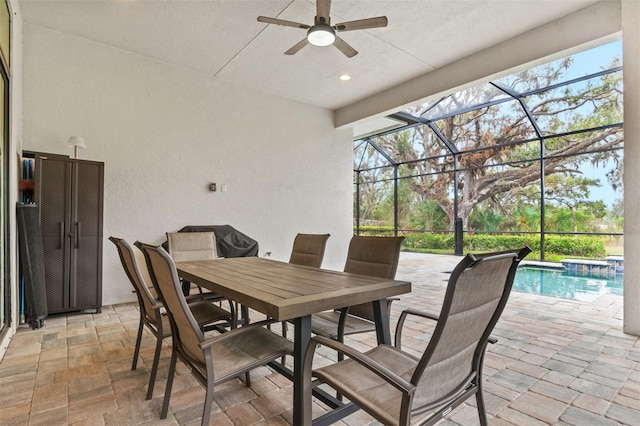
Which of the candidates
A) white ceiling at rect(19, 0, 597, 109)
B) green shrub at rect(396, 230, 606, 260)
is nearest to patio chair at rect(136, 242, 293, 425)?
white ceiling at rect(19, 0, 597, 109)

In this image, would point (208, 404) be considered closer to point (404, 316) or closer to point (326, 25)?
point (404, 316)

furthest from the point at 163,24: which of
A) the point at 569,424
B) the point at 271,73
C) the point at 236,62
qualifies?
the point at 569,424

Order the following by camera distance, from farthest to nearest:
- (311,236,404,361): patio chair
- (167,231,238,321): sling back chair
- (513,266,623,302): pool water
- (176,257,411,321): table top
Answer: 1. (513,266,623,302): pool water
2. (167,231,238,321): sling back chair
3. (311,236,404,361): patio chair
4. (176,257,411,321): table top

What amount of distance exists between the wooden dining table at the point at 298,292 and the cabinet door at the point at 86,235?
1853mm

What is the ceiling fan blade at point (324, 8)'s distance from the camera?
8.72 ft

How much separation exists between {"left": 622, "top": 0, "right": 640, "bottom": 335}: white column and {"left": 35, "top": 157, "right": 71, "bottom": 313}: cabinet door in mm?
5845

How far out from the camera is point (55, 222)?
3510mm

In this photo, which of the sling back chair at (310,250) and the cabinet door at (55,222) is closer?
the sling back chair at (310,250)

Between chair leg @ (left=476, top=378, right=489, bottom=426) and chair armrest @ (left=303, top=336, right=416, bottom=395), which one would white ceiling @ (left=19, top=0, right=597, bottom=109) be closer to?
chair armrest @ (left=303, top=336, right=416, bottom=395)

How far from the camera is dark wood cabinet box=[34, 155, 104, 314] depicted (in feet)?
11.4

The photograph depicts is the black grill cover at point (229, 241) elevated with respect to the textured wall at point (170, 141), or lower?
lower

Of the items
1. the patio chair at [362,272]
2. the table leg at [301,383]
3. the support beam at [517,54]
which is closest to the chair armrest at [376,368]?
the table leg at [301,383]

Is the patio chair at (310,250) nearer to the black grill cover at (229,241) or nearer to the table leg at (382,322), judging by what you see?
the table leg at (382,322)

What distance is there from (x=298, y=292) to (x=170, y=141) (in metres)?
3.84
